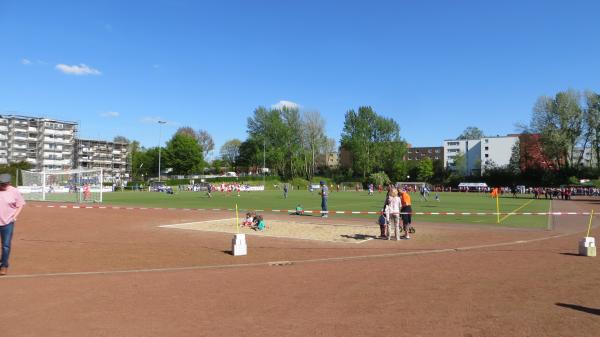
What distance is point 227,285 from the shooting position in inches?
309

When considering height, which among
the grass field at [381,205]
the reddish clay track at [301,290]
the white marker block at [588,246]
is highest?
the white marker block at [588,246]

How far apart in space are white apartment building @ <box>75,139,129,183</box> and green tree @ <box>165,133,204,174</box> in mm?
26971

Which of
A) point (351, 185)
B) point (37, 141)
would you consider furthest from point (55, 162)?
point (351, 185)

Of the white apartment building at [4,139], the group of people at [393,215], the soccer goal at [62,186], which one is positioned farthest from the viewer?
the white apartment building at [4,139]

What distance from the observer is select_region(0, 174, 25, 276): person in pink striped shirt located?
8539mm

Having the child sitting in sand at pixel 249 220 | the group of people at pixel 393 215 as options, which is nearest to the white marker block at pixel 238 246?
the group of people at pixel 393 215

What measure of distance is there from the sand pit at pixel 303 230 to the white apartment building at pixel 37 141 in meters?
108

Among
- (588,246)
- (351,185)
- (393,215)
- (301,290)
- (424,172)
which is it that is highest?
(424,172)

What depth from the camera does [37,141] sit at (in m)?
113

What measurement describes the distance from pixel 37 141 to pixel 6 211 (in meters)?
123

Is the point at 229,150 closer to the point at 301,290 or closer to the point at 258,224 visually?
the point at 258,224

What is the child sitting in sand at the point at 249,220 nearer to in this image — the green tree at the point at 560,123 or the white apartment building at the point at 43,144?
the green tree at the point at 560,123

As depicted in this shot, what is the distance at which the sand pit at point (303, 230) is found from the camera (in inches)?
599

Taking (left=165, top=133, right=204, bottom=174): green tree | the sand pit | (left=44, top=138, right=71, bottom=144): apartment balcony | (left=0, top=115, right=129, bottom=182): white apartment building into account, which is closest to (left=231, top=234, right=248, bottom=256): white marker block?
the sand pit
